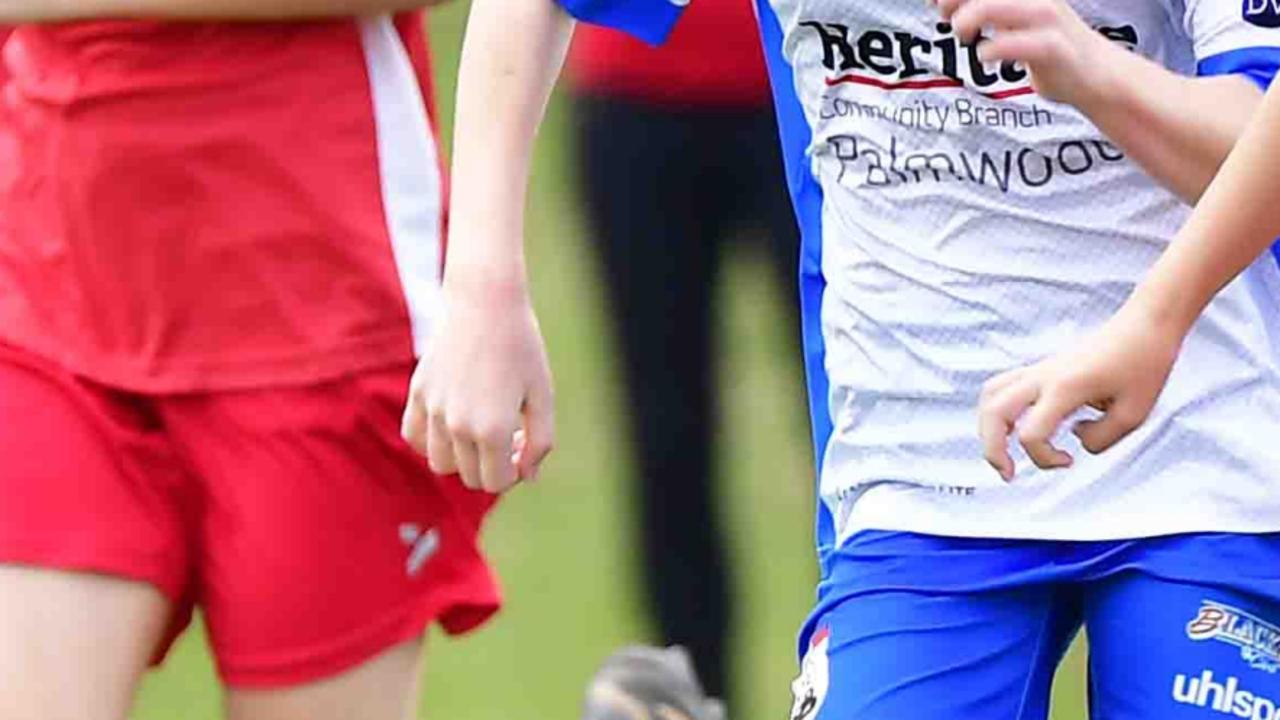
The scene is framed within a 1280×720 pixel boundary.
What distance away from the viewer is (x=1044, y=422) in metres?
2.95

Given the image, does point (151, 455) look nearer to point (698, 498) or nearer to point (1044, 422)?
point (1044, 422)

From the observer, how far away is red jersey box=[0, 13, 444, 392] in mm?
4012

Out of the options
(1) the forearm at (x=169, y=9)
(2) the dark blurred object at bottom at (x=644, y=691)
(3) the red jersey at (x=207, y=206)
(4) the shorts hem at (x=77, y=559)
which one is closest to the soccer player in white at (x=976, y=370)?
(1) the forearm at (x=169, y=9)

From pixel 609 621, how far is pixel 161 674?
843mm

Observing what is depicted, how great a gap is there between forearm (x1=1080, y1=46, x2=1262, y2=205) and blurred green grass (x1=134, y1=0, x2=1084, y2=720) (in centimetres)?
274

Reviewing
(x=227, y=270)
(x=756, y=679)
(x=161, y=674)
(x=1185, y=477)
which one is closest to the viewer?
(x=1185, y=477)

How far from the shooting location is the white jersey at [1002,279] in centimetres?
330

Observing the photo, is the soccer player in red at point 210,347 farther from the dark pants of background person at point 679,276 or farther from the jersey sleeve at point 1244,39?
the dark pants of background person at point 679,276

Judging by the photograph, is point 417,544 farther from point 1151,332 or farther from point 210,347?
point 1151,332

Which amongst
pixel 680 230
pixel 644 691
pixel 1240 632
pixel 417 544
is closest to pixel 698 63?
pixel 680 230

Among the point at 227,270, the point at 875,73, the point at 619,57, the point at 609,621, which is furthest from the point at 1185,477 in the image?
the point at 609,621

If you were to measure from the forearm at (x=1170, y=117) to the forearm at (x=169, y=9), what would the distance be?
3.80ft

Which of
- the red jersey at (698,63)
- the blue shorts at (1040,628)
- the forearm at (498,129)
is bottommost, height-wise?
the red jersey at (698,63)

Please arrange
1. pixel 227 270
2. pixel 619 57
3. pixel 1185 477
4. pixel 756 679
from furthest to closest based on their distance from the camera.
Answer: pixel 756 679 < pixel 619 57 < pixel 227 270 < pixel 1185 477
